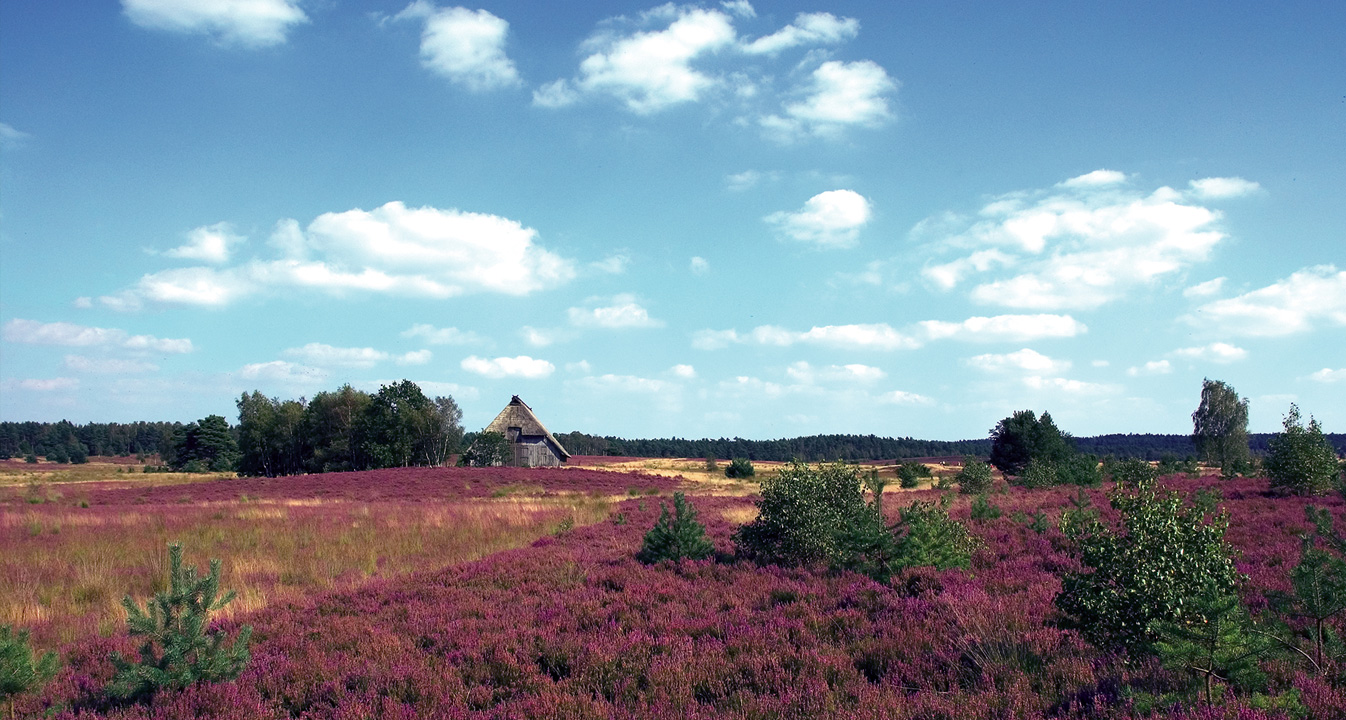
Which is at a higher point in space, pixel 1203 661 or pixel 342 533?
Result: pixel 1203 661

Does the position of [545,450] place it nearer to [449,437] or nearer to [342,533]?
[449,437]

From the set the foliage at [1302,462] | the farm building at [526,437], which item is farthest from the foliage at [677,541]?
the farm building at [526,437]

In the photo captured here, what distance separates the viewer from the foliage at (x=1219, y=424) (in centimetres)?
6844

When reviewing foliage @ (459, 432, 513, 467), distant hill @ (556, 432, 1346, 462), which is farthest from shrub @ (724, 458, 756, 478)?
distant hill @ (556, 432, 1346, 462)

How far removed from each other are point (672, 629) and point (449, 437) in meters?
67.0

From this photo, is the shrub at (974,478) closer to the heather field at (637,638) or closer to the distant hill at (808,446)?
the heather field at (637,638)

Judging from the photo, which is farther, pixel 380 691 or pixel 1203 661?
pixel 380 691

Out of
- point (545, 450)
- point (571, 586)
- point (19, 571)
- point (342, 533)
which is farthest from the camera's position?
point (545, 450)

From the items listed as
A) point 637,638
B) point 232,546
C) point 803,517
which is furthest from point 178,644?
point 232,546

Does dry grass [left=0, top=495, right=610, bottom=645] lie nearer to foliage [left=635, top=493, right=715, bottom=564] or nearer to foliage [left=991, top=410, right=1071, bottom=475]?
foliage [left=635, top=493, right=715, bottom=564]

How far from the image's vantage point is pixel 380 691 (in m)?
6.24

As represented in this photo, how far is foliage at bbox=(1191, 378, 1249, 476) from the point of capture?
6844 centimetres

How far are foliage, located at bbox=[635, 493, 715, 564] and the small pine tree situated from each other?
852 centimetres

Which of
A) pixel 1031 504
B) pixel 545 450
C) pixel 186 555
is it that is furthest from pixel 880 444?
pixel 186 555
